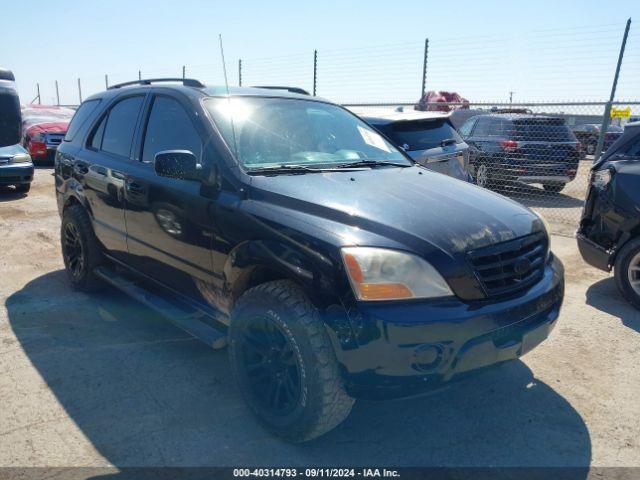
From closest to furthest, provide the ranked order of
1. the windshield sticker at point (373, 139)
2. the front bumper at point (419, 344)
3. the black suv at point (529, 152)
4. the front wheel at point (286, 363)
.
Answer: the front bumper at point (419, 344), the front wheel at point (286, 363), the windshield sticker at point (373, 139), the black suv at point (529, 152)

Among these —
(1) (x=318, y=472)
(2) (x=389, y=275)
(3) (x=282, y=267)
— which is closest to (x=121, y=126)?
(3) (x=282, y=267)

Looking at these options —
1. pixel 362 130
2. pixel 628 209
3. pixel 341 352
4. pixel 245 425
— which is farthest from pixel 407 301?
pixel 628 209

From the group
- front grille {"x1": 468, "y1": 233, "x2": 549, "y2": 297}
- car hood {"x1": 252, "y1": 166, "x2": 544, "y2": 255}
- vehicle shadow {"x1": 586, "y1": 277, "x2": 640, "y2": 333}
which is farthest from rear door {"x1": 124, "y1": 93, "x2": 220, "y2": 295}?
vehicle shadow {"x1": 586, "y1": 277, "x2": 640, "y2": 333}

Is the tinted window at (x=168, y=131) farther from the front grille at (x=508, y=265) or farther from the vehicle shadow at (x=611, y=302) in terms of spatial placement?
the vehicle shadow at (x=611, y=302)

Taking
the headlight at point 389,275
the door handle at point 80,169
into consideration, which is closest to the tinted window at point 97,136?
the door handle at point 80,169

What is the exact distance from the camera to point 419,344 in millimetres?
2219

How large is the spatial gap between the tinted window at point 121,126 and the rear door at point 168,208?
0.21m

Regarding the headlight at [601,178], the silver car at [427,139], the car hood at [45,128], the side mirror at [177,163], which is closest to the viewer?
the side mirror at [177,163]

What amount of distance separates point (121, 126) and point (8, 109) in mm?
798

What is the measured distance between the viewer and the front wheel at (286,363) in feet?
7.64

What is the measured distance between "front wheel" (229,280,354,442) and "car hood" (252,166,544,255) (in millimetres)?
453

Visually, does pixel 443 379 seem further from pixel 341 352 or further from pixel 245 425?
pixel 245 425

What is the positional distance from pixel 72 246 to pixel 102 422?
242 cm

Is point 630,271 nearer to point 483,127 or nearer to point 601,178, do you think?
point 601,178
